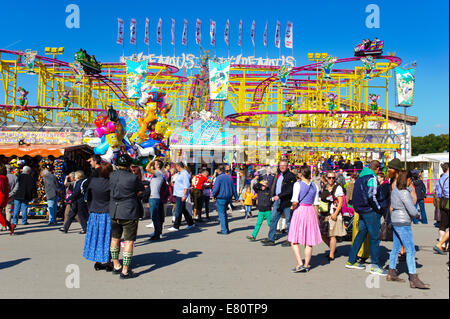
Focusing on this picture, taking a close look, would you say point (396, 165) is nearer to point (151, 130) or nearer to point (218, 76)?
point (151, 130)

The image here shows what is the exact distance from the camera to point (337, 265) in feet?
20.9

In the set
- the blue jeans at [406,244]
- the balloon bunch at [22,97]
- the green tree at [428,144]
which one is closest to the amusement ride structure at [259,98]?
the balloon bunch at [22,97]

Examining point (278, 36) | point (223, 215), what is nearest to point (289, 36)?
point (278, 36)

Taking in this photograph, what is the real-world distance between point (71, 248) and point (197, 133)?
50.5ft

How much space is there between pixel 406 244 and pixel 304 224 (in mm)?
1442

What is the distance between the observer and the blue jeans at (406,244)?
510 cm

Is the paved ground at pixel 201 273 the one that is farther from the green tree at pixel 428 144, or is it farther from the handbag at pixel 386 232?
the green tree at pixel 428 144

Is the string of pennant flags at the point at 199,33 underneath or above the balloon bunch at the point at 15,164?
above

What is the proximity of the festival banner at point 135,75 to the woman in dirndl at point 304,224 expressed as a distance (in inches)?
728

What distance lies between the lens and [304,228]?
19.4ft

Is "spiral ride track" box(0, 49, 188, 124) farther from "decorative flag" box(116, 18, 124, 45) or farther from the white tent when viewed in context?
the white tent

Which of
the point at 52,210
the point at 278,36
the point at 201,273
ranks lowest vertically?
the point at 201,273

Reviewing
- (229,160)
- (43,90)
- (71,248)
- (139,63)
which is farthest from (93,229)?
(43,90)
